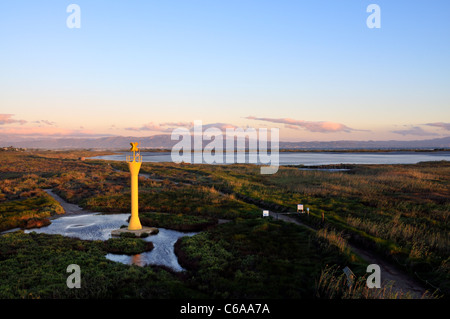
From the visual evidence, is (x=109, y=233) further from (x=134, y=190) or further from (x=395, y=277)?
(x=395, y=277)

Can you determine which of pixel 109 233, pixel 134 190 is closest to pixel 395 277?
pixel 134 190

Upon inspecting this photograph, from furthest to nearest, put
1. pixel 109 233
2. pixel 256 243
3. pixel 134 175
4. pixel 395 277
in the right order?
pixel 109 233, pixel 134 175, pixel 256 243, pixel 395 277

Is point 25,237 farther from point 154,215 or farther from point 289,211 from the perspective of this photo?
point 289,211

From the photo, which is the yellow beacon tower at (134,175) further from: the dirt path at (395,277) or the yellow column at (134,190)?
the dirt path at (395,277)
